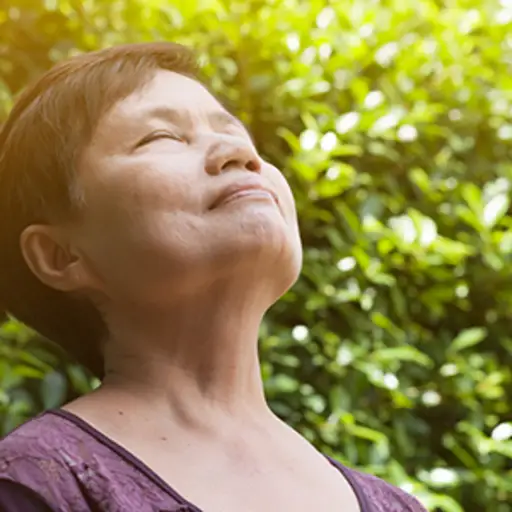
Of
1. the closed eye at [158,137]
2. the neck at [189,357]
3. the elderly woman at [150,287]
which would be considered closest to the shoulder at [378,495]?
the elderly woman at [150,287]

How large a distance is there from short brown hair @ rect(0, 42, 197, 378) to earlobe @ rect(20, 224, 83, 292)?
0.02 meters

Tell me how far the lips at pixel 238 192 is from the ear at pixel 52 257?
0.18m

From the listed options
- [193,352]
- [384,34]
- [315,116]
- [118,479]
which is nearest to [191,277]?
[193,352]

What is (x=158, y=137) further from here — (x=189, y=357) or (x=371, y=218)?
(x=371, y=218)

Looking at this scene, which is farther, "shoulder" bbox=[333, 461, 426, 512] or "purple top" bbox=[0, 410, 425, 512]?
"shoulder" bbox=[333, 461, 426, 512]

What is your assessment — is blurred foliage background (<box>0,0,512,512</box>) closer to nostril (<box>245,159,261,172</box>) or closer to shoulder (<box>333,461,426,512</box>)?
shoulder (<box>333,461,426,512</box>)

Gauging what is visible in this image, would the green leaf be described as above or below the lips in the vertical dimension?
below

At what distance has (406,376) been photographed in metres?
1.65

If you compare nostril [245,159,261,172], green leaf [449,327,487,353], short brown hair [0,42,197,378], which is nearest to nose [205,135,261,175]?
nostril [245,159,261,172]

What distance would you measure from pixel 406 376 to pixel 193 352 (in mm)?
790

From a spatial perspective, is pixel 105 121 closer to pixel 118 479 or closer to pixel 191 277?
pixel 191 277

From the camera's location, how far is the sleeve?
0.80 metres

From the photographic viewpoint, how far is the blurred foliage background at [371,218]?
1.56 meters

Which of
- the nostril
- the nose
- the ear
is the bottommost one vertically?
the ear
